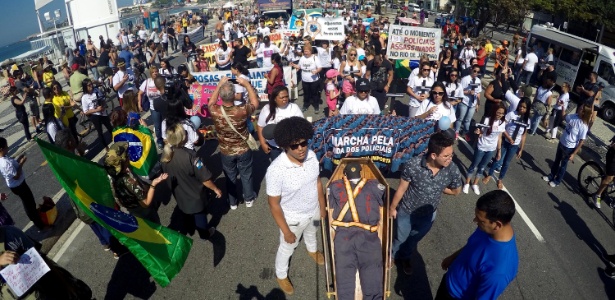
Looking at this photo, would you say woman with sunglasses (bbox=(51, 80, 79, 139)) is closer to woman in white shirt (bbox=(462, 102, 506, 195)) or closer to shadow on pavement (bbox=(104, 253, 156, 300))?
shadow on pavement (bbox=(104, 253, 156, 300))

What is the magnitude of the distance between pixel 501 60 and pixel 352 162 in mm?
10750

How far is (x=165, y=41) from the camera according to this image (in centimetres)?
2170

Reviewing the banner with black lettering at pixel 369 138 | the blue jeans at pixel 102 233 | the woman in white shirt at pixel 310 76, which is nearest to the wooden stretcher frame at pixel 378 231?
the banner with black lettering at pixel 369 138

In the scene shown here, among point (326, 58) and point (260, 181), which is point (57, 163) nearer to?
point (260, 181)

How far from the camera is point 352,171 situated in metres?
4.37

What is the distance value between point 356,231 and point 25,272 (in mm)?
3188

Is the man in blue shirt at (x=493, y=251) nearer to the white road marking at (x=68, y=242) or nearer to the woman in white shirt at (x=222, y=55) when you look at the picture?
the white road marking at (x=68, y=242)

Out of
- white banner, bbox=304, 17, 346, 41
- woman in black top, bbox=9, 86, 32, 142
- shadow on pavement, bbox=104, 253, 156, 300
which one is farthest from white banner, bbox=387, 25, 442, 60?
woman in black top, bbox=9, 86, 32, 142

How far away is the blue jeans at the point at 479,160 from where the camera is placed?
6672 millimetres

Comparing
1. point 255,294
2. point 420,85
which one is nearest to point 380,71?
point 420,85

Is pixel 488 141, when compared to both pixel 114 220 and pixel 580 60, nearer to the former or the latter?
pixel 114 220

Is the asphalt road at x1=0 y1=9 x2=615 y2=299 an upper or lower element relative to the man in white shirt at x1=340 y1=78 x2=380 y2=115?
lower

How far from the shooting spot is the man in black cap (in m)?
3.87

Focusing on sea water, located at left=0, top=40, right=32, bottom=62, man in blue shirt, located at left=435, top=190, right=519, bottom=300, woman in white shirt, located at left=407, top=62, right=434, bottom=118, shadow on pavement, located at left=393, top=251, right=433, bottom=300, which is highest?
woman in white shirt, located at left=407, top=62, right=434, bottom=118
